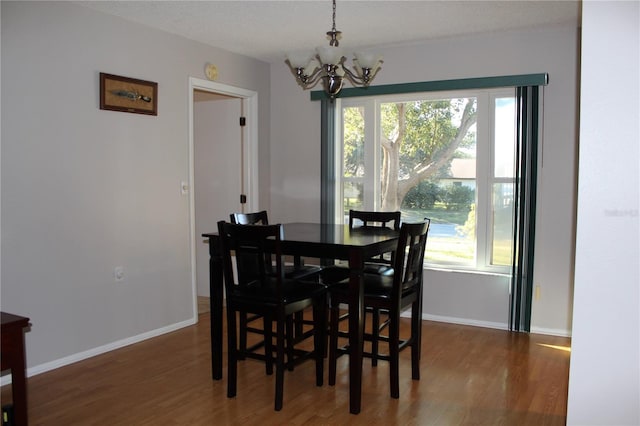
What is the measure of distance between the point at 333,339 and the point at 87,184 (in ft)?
6.30

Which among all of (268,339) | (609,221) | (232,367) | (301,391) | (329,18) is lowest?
(301,391)

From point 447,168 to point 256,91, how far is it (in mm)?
1922

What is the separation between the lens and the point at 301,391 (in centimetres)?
311

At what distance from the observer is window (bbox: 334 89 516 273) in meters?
4.43

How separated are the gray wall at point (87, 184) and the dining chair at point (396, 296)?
5.51ft

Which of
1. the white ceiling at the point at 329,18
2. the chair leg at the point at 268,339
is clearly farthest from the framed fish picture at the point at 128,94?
the chair leg at the point at 268,339

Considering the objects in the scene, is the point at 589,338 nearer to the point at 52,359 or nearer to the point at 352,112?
the point at 52,359

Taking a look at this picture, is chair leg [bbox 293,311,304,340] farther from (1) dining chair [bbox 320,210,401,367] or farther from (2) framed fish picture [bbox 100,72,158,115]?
(2) framed fish picture [bbox 100,72,158,115]

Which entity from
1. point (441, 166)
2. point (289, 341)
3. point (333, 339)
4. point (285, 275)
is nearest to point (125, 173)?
point (285, 275)

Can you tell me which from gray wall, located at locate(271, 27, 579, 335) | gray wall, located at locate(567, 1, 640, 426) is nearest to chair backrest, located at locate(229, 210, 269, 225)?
gray wall, located at locate(271, 27, 579, 335)

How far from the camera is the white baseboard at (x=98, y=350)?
334 centimetres

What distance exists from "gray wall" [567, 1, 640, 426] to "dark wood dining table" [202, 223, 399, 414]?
137 cm

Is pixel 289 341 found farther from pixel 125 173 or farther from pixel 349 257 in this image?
pixel 125 173

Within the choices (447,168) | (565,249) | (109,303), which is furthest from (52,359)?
(565,249)
